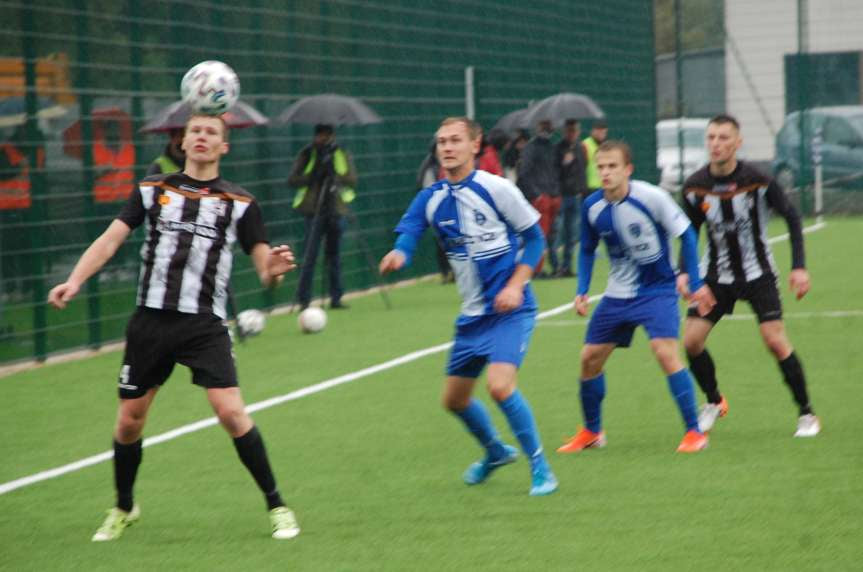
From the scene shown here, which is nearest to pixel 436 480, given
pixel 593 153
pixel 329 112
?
pixel 329 112

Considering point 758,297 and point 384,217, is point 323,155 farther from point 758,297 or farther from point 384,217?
point 758,297

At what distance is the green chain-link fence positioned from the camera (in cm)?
1441

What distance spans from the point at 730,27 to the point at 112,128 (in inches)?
713

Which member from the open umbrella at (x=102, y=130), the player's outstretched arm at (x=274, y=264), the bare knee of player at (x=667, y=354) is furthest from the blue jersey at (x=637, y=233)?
the open umbrella at (x=102, y=130)

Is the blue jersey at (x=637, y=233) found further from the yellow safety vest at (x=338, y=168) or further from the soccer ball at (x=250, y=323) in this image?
the yellow safety vest at (x=338, y=168)

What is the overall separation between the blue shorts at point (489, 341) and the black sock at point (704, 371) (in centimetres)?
184

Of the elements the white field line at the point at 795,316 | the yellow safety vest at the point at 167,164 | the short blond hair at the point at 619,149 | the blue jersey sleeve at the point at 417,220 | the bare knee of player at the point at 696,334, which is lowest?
the white field line at the point at 795,316

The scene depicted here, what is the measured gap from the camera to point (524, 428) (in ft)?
25.8

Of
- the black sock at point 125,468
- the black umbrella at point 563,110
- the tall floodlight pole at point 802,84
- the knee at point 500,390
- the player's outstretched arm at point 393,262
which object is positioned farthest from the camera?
the tall floodlight pole at point 802,84

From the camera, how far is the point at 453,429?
10070mm

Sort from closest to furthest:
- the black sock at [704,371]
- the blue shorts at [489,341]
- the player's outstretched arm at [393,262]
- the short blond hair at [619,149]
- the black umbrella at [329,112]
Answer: the player's outstretched arm at [393,262], the blue shorts at [489,341], the short blond hair at [619,149], the black sock at [704,371], the black umbrella at [329,112]

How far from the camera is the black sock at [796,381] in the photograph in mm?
9375

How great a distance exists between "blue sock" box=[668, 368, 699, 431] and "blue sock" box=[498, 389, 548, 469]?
4.35ft

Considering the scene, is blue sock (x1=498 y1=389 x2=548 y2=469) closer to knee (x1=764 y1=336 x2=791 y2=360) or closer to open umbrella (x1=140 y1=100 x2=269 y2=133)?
knee (x1=764 y1=336 x2=791 y2=360)
